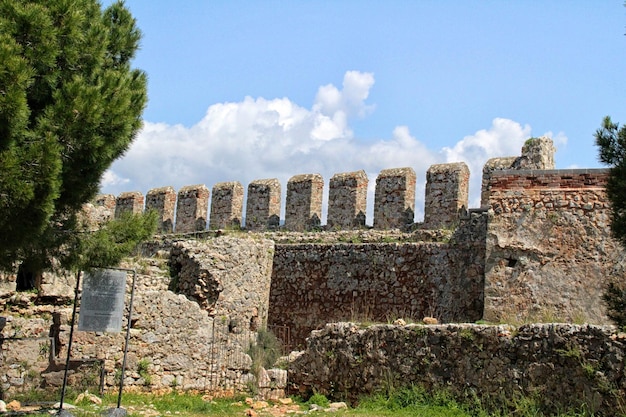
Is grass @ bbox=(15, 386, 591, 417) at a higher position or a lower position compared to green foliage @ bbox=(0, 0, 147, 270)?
lower

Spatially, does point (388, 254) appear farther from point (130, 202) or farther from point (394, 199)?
point (130, 202)

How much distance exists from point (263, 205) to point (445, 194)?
5.02m

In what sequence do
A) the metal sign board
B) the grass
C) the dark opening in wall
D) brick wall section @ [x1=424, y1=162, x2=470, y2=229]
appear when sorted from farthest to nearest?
1. brick wall section @ [x1=424, y1=162, x2=470, y2=229]
2. the dark opening in wall
3. the metal sign board
4. the grass

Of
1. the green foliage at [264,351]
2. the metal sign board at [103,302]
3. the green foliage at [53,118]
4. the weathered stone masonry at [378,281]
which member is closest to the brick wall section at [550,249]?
the weathered stone masonry at [378,281]

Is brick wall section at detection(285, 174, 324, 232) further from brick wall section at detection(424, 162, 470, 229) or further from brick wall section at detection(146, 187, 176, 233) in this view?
brick wall section at detection(146, 187, 176, 233)

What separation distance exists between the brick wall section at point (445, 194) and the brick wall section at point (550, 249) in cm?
244

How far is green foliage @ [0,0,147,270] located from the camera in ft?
30.7

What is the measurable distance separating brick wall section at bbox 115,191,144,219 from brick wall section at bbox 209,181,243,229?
2.98 metres

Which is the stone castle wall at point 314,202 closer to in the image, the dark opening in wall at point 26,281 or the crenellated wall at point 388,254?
the crenellated wall at point 388,254

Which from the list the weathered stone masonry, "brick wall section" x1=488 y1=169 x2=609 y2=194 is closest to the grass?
the weathered stone masonry

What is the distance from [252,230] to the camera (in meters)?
20.5

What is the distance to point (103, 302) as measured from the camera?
43.4 ft

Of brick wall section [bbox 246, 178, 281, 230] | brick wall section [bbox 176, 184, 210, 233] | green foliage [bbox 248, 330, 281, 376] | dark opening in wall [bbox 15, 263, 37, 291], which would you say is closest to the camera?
dark opening in wall [bbox 15, 263, 37, 291]

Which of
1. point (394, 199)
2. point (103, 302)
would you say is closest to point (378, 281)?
point (394, 199)
